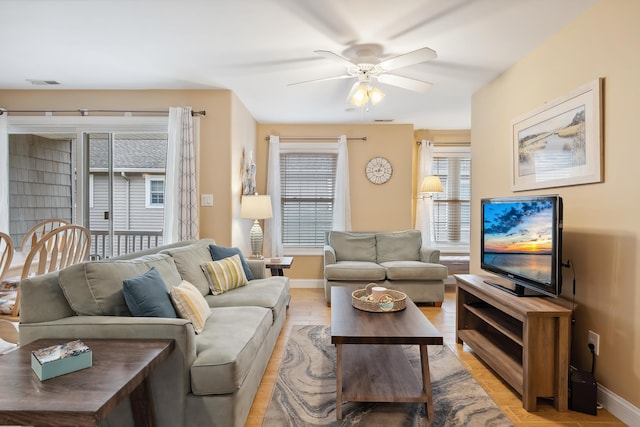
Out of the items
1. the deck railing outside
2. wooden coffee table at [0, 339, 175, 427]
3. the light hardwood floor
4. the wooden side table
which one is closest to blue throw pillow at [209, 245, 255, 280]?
the wooden side table

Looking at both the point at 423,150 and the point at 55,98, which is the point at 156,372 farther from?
the point at 423,150

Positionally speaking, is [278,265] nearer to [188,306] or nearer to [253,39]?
[188,306]

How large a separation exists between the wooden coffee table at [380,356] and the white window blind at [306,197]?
295 centimetres

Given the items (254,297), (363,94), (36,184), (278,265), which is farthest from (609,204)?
(36,184)

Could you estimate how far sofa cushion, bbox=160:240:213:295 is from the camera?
2.63m

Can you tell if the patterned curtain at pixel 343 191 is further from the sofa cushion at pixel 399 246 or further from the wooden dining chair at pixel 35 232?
the wooden dining chair at pixel 35 232

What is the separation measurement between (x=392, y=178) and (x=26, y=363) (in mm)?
4675

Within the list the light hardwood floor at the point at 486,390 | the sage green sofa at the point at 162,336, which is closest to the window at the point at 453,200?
the light hardwood floor at the point at 486,390

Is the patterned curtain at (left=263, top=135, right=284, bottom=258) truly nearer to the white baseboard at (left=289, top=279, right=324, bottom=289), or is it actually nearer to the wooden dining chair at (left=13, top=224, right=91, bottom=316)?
the white baseboard at (left=289, top=279, right=324, bottom=289)

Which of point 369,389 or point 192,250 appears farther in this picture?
point 192,250

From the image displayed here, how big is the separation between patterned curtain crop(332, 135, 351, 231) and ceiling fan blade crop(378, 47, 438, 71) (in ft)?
8.35

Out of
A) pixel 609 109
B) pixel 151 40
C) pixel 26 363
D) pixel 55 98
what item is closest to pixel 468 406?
pixel 609 109

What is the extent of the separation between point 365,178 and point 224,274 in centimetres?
299

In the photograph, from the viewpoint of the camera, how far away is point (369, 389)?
200 centimetres
